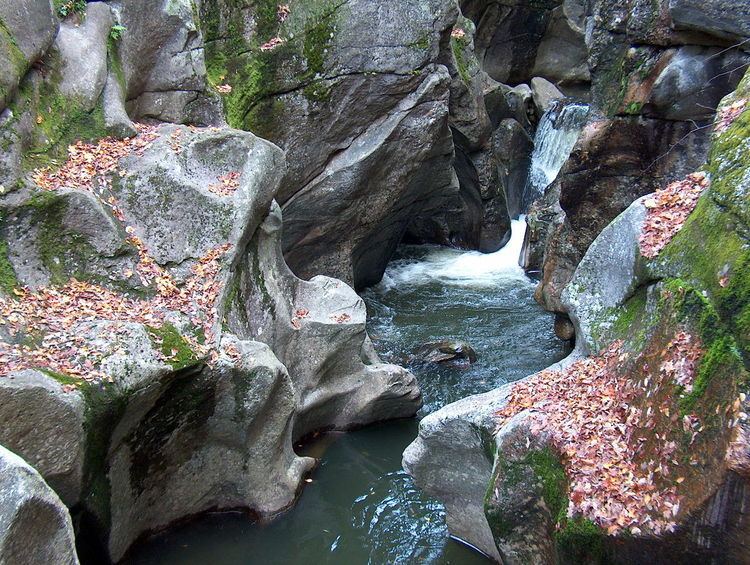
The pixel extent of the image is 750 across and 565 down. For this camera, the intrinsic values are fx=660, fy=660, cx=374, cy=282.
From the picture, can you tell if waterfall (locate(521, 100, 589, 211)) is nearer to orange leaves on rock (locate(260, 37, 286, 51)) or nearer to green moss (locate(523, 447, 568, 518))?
orange leaves on rock (locate(260, 37, 286, 51))

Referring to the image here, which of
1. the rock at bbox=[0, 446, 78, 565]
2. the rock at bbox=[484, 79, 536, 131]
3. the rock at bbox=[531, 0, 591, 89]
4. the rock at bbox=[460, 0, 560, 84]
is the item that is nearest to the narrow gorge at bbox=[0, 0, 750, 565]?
the rock at bbox=[0, 446, 78, 565]

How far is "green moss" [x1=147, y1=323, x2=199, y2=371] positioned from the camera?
7.84 metres

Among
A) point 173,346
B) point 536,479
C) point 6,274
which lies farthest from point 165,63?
point 536,479

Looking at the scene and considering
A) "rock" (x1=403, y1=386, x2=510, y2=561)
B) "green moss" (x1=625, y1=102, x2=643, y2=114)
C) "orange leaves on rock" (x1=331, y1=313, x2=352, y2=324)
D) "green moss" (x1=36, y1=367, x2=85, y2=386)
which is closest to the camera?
"green moss" (x1=36, y1=367, x2=85, y2=386)

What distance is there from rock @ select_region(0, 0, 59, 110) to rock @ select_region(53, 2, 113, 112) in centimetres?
37

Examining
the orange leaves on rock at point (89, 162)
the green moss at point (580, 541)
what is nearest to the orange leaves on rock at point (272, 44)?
the orange leaves on rock at point (89, 162)

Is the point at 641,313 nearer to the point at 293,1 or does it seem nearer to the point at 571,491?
the point at 571,491

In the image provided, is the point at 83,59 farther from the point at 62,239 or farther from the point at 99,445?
the point at 99,445

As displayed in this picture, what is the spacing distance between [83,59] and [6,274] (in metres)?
3.92

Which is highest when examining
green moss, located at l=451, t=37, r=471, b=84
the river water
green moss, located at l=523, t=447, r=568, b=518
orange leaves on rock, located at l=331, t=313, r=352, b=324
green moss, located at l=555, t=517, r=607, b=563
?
green moss, located at l=451, t=37, r=471, b=84

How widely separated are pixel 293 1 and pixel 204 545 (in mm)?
10297

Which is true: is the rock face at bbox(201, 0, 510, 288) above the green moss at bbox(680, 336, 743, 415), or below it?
above

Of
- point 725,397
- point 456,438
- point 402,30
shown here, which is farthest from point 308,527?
point 402,30

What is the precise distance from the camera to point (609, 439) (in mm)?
6352
